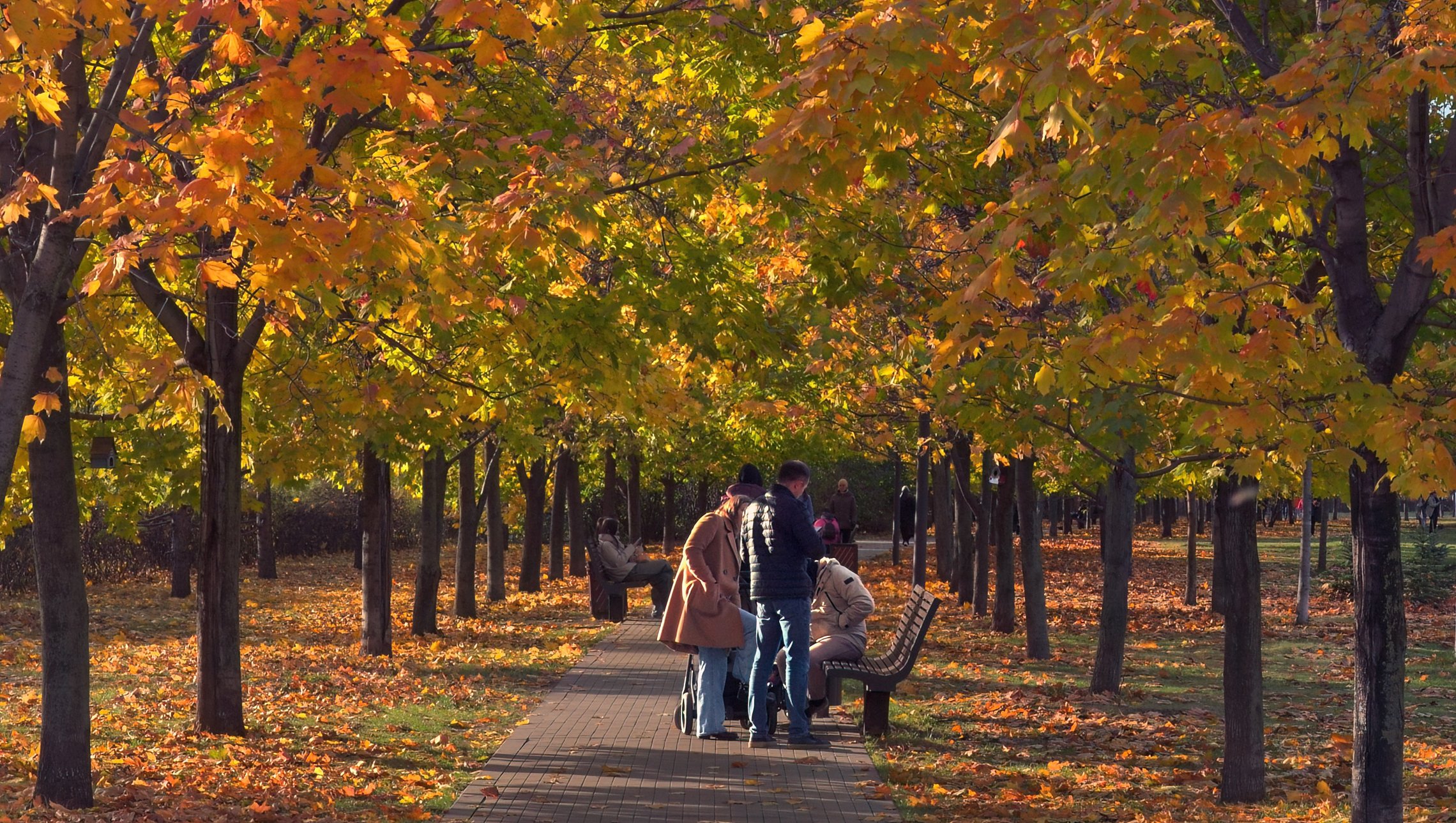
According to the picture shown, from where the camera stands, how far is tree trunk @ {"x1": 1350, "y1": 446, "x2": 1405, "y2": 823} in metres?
6.64

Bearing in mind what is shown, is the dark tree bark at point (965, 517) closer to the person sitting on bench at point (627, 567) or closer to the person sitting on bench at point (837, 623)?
the person sitting on bench at point (627, 567)

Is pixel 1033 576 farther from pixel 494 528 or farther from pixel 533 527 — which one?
pixel 533 527

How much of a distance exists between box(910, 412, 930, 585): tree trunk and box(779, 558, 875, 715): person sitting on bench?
33.1ft

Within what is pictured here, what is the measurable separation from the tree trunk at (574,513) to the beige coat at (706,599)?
17.3 metres

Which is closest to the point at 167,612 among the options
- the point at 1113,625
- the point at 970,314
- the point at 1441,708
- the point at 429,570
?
the point at 429,570

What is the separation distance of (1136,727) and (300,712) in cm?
716

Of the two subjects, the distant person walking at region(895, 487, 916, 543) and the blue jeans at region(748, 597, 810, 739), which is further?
the distant person walking at region(895, 487, 916, 543)

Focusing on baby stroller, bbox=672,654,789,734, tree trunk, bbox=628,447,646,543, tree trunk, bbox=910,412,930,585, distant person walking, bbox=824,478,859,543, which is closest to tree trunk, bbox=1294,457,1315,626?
tree trunk, bbox=910,412,930,585

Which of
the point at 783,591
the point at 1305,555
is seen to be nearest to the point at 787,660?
the point at 783,591

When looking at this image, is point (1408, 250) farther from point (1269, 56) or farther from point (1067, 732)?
point (1067, 732)

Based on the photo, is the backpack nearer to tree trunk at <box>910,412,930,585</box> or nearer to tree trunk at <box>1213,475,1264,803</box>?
tree trunk at <box>1213,475,1264,803</box>

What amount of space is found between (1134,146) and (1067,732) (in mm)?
7106

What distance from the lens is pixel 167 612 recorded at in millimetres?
24766

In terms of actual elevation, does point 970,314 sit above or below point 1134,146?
below
